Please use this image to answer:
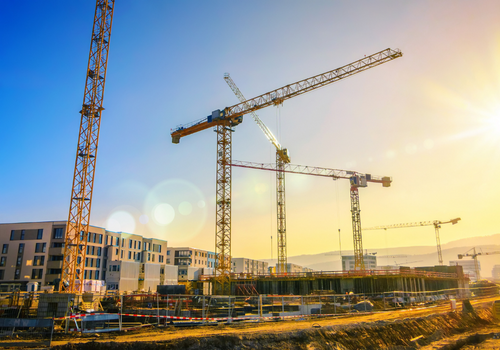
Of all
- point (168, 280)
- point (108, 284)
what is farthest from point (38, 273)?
point (168, 280)

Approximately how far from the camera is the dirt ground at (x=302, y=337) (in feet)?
43.9

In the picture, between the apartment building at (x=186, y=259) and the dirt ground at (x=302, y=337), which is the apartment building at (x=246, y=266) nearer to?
the apartment building at (x=186, y=259)

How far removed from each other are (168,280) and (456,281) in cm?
5185

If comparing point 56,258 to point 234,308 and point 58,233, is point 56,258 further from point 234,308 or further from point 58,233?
point 234,308

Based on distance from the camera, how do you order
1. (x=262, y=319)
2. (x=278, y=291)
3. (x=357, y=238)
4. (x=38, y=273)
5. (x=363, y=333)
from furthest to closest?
(x=357, y=238), (x=38, y=273), (x=278, y=291), (x=262, y=319), (x=363, y=333)

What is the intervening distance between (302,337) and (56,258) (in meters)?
56.6

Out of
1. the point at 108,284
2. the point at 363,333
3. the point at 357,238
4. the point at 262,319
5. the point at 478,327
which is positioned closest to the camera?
the point at 363,333

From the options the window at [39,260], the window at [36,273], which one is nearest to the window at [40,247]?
the window at [39,260]

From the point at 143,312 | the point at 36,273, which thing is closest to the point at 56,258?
the point at 36,273

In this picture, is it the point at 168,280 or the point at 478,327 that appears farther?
the point at 168,280

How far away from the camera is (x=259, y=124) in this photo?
89.4 metres

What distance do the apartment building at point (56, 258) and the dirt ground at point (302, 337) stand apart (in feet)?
164

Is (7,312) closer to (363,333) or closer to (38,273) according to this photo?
(363,333)

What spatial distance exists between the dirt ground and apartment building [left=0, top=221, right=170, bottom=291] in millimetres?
49915
